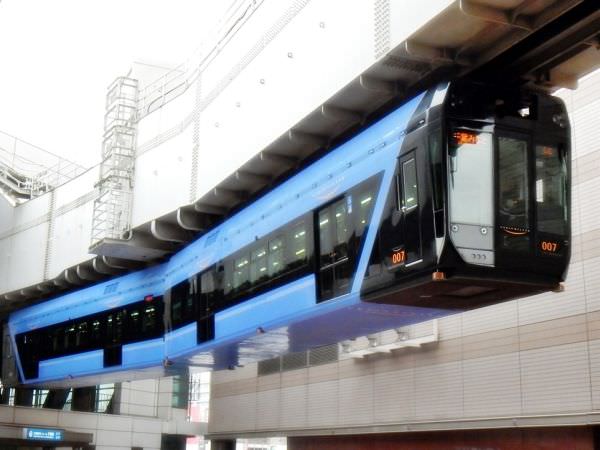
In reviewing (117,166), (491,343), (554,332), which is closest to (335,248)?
(554,332)

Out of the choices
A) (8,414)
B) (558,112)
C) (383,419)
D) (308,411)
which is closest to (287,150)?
(558,112)

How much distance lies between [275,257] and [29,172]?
1714cm

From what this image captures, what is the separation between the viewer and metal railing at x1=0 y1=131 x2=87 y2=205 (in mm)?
27797

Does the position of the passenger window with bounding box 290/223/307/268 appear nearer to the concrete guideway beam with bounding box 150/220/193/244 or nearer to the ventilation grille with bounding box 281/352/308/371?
the concrete guideway beam with bounding box 150/220/193/244

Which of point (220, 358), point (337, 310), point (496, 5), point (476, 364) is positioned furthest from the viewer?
point (476, 364)

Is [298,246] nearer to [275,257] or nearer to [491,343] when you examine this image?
[275,257]

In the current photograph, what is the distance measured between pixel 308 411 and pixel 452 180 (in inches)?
726

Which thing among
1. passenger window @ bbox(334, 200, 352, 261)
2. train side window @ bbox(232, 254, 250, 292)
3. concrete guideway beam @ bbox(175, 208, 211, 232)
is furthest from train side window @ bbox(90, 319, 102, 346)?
passenger window @ bbox(334, 200, 352, 261)

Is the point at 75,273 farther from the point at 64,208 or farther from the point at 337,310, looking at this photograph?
the point at 337,310

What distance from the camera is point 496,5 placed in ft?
32.4

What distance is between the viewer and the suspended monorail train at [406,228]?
10164mm

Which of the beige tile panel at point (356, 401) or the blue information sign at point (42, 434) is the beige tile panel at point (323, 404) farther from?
the blue information sign at point (42, 434)

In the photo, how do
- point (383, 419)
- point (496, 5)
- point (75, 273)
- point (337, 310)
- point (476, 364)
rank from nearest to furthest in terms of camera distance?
1. point (496, 5)
2. point (337, 310)
3. point (476, 364)
4. point (383, 419)
5. point (75, 273)

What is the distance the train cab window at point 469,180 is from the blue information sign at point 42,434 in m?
20.3
